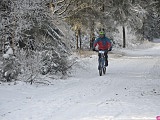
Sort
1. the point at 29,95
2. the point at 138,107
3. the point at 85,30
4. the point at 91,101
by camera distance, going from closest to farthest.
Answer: the point at 138,107 < the point at 91,101 < the point at 29,95 < the point at 85,30

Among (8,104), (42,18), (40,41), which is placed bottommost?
(8,104)

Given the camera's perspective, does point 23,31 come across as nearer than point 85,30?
Yes

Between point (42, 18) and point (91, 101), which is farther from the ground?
point (42, 18)

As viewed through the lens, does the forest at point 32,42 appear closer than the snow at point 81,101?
No

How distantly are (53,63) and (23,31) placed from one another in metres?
1.85

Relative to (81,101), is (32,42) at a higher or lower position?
higher

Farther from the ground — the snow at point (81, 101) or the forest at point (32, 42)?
the forest at point (32, 42)

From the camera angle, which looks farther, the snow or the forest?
the forest

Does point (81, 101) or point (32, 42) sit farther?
point (32, 42)

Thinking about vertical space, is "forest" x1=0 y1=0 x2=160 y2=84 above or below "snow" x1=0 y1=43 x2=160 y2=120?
above

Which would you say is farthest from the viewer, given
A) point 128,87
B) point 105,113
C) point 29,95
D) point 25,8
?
point 25,8

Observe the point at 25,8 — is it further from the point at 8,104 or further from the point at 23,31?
the point at 8,104

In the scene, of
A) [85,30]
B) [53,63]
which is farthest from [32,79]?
[85,30]

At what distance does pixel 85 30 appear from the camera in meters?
32.3
